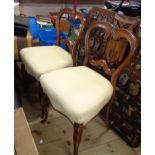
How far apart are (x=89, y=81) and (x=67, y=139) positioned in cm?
52

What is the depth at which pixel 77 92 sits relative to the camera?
122 cm

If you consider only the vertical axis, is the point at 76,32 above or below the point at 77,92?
above

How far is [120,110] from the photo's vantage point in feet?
5.30

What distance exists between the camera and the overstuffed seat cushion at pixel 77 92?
1.15 metres

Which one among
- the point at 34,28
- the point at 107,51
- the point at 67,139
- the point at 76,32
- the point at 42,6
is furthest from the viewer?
the point at 42,6

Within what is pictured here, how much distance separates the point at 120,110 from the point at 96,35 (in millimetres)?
604

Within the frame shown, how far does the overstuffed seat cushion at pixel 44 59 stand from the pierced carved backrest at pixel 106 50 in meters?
0.20

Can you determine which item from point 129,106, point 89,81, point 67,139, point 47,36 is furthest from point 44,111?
point 47,36

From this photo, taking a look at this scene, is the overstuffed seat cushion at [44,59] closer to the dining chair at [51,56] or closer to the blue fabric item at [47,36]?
the dining chair at [51,56]

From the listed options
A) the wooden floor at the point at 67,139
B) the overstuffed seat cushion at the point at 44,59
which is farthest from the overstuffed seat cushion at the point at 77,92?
the wooden floor at the point at 67,139

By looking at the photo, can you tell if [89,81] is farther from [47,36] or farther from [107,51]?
[47,36]

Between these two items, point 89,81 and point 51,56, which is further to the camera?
point 51,56

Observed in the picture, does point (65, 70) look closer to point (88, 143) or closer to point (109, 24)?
point (109, 24)
